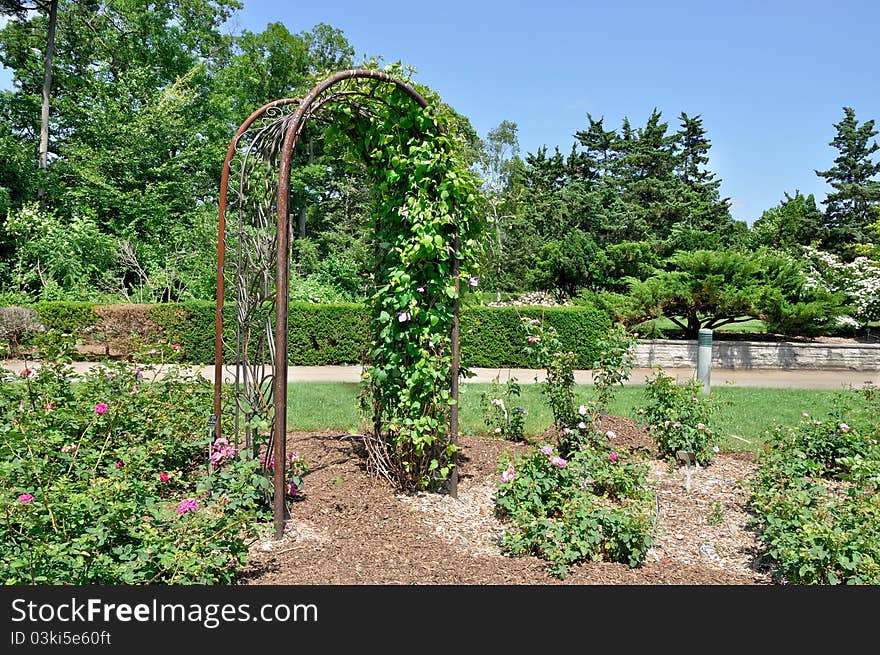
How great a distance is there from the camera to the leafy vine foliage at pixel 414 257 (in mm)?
4012

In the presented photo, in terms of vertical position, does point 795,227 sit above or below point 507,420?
above

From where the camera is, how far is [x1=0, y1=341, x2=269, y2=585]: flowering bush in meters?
2.42

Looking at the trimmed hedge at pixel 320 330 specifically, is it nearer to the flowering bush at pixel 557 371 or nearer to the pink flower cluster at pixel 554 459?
the flowering bush at pixel 557 371

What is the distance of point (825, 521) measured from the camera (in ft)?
10.6

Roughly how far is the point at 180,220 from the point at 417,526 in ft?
53.1

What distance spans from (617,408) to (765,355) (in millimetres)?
5939

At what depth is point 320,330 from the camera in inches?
437

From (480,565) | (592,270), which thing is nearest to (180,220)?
(592,270)

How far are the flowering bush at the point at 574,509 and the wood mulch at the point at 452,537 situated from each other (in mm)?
81

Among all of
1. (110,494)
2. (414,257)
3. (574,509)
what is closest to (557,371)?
(414,257)

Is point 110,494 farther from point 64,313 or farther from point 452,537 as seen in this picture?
point 64,313

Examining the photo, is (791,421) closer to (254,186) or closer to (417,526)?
(417,526)

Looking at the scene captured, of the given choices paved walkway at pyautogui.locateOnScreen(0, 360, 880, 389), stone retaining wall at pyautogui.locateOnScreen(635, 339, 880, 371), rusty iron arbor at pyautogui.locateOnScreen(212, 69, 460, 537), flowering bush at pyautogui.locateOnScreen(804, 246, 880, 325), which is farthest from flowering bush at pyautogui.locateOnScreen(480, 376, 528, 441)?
flowering bush at pyautogui.locateOnScreen(804, 246, 880, 325)

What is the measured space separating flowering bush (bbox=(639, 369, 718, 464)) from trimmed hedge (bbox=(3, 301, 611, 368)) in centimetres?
556
